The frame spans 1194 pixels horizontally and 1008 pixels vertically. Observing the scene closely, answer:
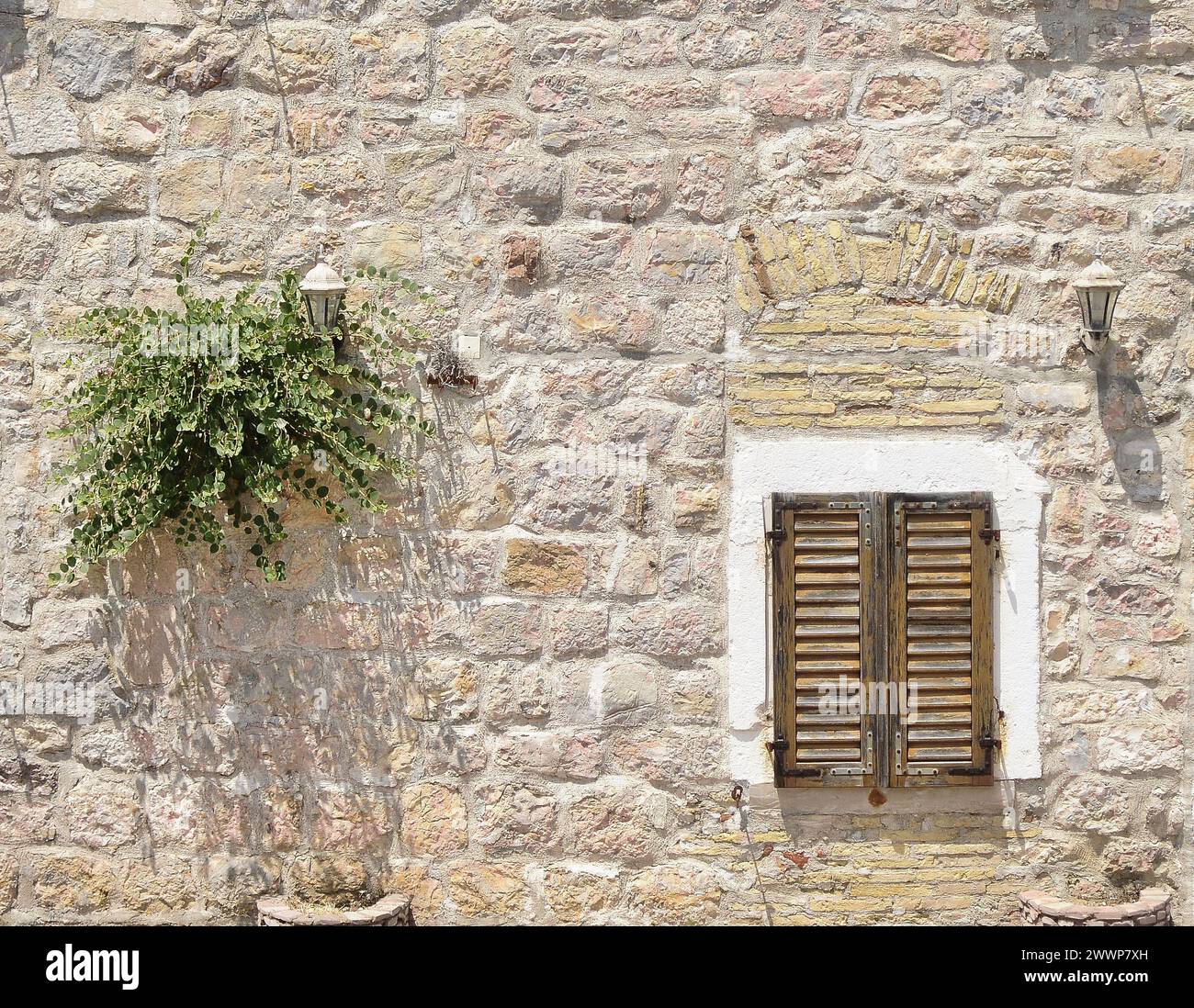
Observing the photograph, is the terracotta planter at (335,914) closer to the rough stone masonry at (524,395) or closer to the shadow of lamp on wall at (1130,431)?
the rough stone masonry at (524,395)

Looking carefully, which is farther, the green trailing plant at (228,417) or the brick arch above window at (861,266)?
the brick arch above window at (861,266)

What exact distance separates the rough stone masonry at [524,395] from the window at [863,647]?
0.62ft

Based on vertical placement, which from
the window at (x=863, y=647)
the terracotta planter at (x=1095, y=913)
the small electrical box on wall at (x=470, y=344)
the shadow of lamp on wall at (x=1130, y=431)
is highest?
the small electrical box on wall at (x=470, y=344)

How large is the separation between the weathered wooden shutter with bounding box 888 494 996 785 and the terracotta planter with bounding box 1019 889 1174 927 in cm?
47

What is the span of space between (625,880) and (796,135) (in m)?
2.78

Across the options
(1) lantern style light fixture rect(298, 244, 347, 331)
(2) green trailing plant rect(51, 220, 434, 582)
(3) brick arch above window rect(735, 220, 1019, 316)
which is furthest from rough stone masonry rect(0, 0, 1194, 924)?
(1) lantern style light fixture rect(298, 244, 347, 331)

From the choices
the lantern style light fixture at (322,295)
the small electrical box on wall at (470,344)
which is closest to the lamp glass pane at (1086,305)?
the small electrical box on wall at (470,344)

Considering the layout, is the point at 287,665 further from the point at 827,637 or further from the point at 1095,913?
the point at 1095,913

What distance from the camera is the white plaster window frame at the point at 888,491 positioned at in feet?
14.9

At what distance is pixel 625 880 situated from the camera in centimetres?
456

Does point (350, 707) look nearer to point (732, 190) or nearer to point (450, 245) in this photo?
point (450, 245)

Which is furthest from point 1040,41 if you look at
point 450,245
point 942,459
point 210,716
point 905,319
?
point 210,716

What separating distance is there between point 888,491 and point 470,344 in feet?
5.28

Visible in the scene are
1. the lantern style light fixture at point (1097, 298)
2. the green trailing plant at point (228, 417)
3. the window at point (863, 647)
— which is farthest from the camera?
the window at point (863, 647)
